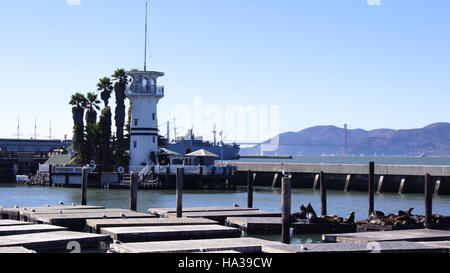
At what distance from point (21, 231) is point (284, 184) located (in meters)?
8.47

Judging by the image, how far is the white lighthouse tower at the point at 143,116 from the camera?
5888 centimetres

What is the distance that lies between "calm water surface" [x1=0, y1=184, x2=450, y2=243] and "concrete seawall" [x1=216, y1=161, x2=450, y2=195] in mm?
1988

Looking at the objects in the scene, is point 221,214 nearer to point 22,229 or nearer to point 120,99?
point 22,229

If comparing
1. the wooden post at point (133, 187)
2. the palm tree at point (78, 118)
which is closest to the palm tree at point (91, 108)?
the palm tree at point (78, 118)

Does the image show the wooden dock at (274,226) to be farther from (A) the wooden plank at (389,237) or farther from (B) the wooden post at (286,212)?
(A) the wooden plank at (389,237)

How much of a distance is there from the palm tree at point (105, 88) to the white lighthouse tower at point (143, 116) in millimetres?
7057

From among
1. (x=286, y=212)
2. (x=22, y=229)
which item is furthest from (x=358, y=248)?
(x=22, y=229)

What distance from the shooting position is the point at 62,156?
225 feet

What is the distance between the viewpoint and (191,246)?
1762cm

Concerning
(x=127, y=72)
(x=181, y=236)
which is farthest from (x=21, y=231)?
(x=127, y=72)

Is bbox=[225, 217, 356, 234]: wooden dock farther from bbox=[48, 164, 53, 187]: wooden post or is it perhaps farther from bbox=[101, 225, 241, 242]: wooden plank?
bbox=[48, 164, 53, 187]: wooden post

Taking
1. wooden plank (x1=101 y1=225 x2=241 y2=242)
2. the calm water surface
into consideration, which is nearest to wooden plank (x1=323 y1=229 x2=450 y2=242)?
wooden plank (x1=101 y1=225 x2=241 y2=242)

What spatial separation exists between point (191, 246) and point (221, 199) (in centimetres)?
3024
